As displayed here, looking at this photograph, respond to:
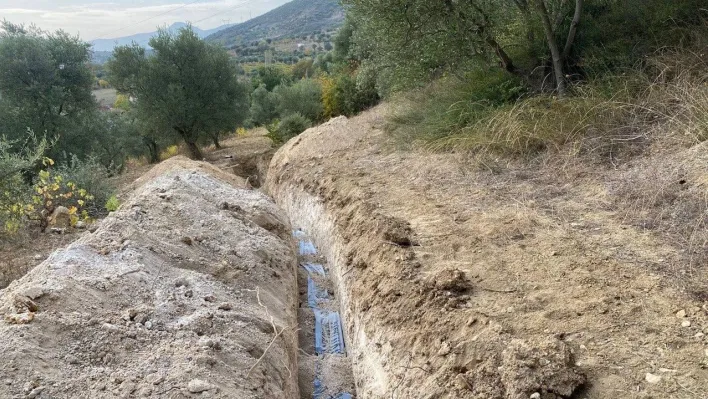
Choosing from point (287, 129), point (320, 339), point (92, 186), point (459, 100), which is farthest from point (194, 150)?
point (320, 339)

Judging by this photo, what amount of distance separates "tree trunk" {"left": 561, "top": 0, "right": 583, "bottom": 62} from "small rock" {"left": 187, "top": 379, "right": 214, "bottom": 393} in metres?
7.20

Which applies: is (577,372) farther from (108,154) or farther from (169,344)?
(108,154)

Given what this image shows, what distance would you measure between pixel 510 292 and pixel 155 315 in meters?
2.94

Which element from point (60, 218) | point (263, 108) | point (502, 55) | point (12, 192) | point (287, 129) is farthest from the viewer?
point (263, 108)

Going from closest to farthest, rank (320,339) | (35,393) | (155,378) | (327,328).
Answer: (35,393) → (155,378) → (320,339) → (327,328)

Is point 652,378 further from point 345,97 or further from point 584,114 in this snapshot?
point 345,97

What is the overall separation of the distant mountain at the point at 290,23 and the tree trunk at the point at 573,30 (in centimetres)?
7534

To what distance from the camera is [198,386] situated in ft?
11.4

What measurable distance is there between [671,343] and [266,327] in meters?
3.26

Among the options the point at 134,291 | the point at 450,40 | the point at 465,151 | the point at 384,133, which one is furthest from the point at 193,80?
the point at 134,291

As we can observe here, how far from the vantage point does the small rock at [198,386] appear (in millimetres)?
3445

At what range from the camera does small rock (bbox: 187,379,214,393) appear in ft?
11.3

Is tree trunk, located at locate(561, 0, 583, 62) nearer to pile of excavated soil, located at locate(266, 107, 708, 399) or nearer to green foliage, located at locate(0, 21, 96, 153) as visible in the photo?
pile of excavated soil, located at locate(266, 107, 708, 399)

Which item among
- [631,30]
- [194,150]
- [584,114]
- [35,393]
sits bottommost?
[194,150]
